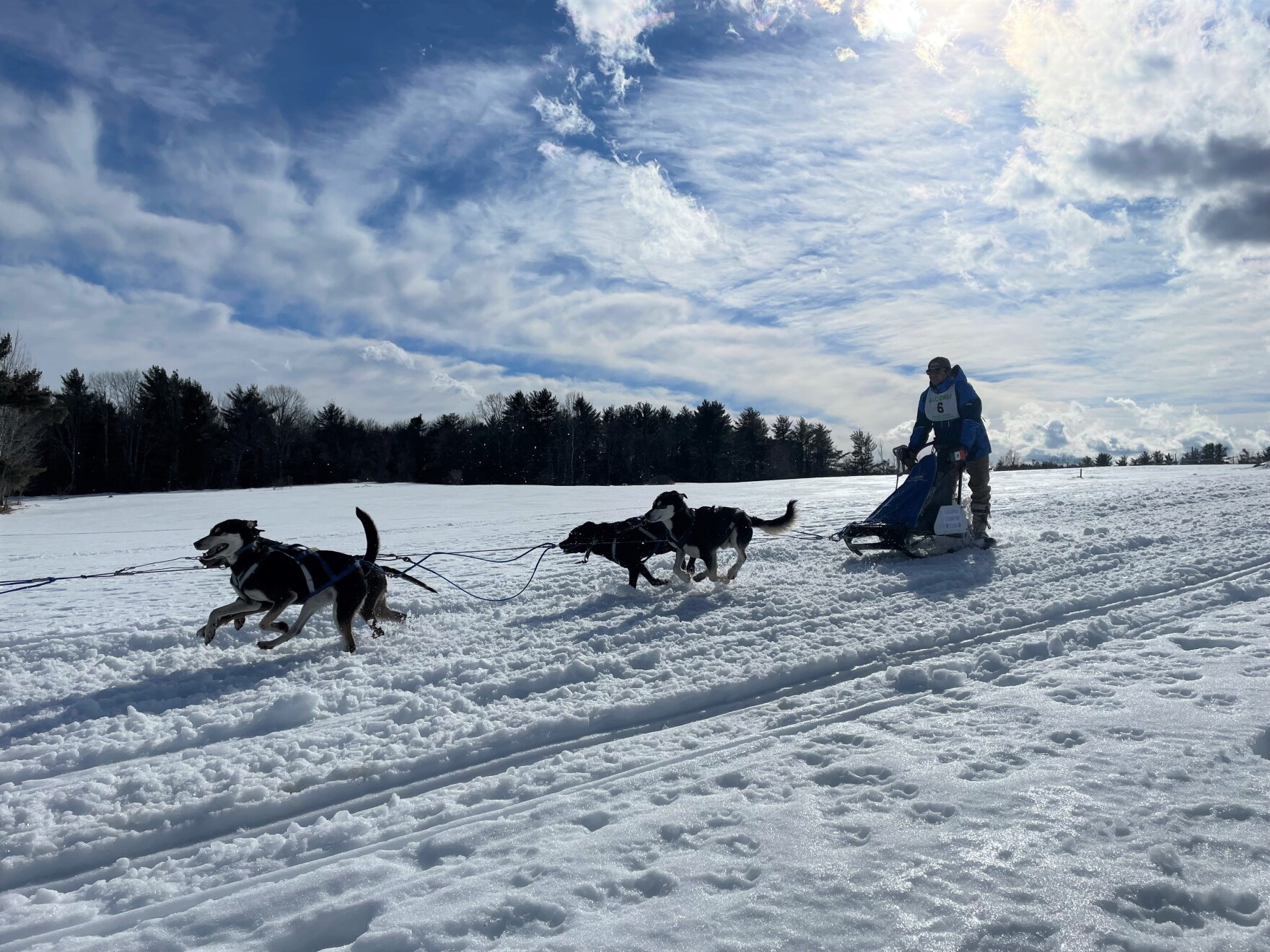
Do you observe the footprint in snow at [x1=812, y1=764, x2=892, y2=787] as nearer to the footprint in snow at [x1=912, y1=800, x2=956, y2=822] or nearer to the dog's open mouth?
the footprint in snow at [x1=912, y1=800, x2=956, y2=822]

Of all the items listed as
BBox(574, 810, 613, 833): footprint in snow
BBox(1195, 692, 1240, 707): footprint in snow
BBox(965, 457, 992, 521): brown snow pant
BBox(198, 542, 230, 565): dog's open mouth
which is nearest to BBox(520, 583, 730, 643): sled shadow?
BBox(198, 542, 230, 565): dog's open mouth

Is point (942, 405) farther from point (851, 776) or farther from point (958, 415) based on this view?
point (851, 776)

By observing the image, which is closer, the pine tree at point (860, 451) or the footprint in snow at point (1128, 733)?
the footprint in snow at point (1128, 733)

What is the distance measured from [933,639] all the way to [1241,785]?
2345mm

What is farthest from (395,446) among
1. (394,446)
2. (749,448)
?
(749,448)

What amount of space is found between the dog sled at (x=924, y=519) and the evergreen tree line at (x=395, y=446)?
41.4 metres

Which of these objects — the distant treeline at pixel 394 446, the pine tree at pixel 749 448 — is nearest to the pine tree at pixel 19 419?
the distant treeline at pixel 394 446

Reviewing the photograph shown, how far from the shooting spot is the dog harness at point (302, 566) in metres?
5.35

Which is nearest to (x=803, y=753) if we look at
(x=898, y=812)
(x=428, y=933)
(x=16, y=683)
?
(x=898, y=812)

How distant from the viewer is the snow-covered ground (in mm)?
2293

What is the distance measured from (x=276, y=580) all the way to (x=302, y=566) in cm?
19

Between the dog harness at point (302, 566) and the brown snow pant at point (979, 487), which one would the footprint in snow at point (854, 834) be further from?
the brown snow pant at point (979, 487)

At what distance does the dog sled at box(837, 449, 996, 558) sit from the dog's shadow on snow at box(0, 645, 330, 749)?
19.4 feet

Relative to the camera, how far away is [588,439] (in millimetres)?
53094
